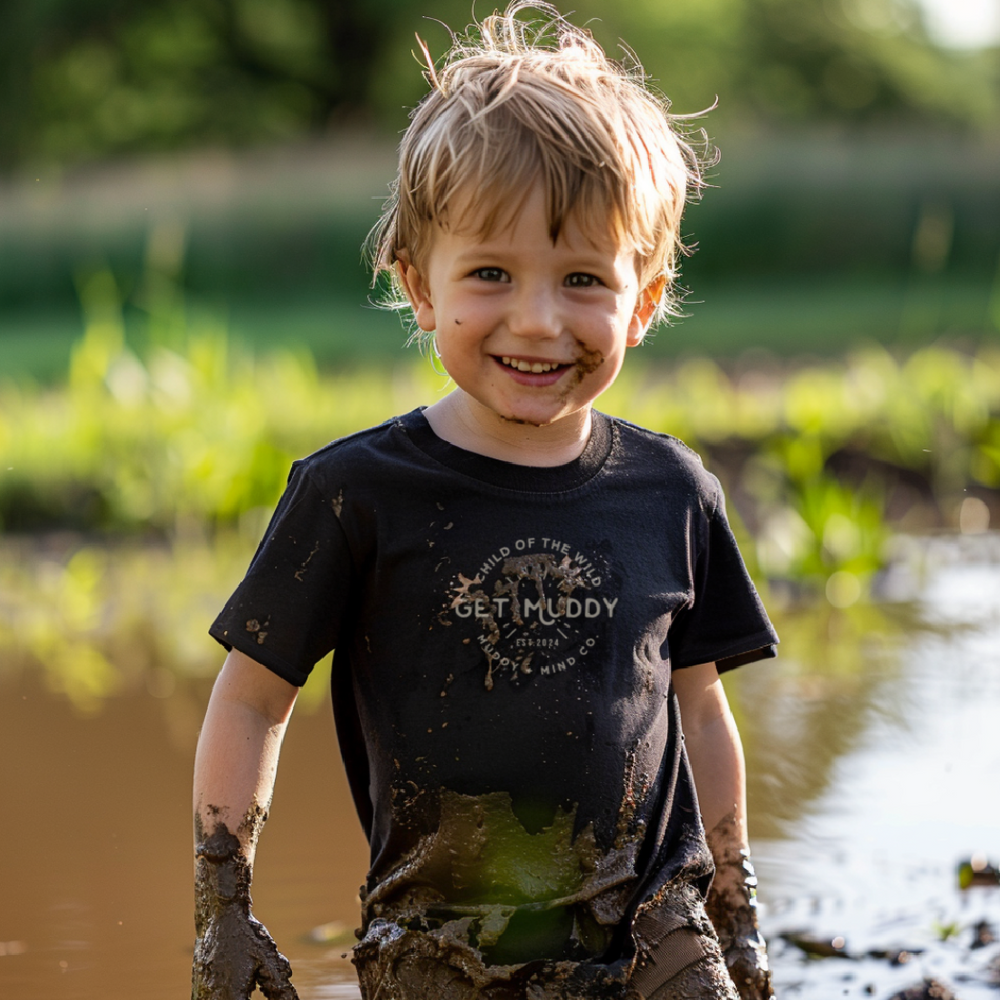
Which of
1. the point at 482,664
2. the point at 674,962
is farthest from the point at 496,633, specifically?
the point at 674,962

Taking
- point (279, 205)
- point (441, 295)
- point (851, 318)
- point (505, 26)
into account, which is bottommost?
point (441, 295)

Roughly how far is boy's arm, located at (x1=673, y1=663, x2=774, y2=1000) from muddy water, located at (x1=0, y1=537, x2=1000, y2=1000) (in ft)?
1.01

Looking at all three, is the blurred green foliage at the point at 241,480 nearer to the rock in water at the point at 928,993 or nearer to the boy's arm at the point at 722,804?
the rock in water at the point at 928,993

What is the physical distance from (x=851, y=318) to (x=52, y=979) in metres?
15.2

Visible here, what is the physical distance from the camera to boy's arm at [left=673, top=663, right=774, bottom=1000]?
2150 millimetres

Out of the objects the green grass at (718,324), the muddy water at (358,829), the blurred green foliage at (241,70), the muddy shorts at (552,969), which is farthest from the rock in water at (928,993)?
the blurred green foliage at (241,70)

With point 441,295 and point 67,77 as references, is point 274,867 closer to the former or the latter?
point 441,295

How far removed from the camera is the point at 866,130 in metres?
25.3

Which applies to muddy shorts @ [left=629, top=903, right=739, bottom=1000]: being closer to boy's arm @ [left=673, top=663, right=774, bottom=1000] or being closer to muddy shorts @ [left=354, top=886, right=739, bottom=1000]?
muddy shorts @ [left=354, top=886, right=739, bottom=1000]

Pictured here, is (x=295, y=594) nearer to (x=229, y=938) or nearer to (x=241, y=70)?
(x=229, y=938)

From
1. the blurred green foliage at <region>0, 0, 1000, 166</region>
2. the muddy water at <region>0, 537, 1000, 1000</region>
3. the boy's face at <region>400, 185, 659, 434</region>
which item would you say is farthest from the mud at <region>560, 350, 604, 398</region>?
the blurred green foliage at <region>0, 0, 1000, 166</region>

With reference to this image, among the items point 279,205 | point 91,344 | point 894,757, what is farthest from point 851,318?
point 894,757

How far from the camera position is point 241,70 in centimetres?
2639

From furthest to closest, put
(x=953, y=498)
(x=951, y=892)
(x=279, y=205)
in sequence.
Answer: (x=279, y=205) < (x=953, y=498) < (x=951, y=892)
